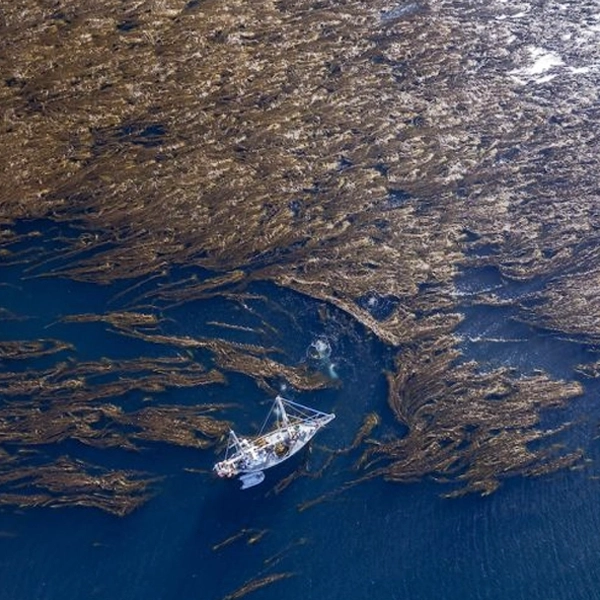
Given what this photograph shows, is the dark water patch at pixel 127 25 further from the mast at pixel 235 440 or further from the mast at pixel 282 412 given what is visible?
the mast at pixel 235 440

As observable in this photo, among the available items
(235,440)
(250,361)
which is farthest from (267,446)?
(250,361)

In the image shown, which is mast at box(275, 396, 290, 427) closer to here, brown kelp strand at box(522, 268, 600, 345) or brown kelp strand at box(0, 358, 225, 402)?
brown kelp strand at box(0, 358, 225, 402)

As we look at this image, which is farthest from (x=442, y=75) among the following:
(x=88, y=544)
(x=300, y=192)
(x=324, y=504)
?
(x=88, y=544)

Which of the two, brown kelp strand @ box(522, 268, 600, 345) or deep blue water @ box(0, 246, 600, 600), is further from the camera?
brown kelp strand @ box(522, 268, 600, 345)

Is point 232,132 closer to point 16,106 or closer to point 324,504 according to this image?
point 16,106

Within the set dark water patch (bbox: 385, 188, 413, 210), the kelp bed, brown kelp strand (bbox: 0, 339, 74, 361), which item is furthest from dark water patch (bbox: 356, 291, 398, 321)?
brown kelp strand (bbox: 0, 339, 74, 361)
